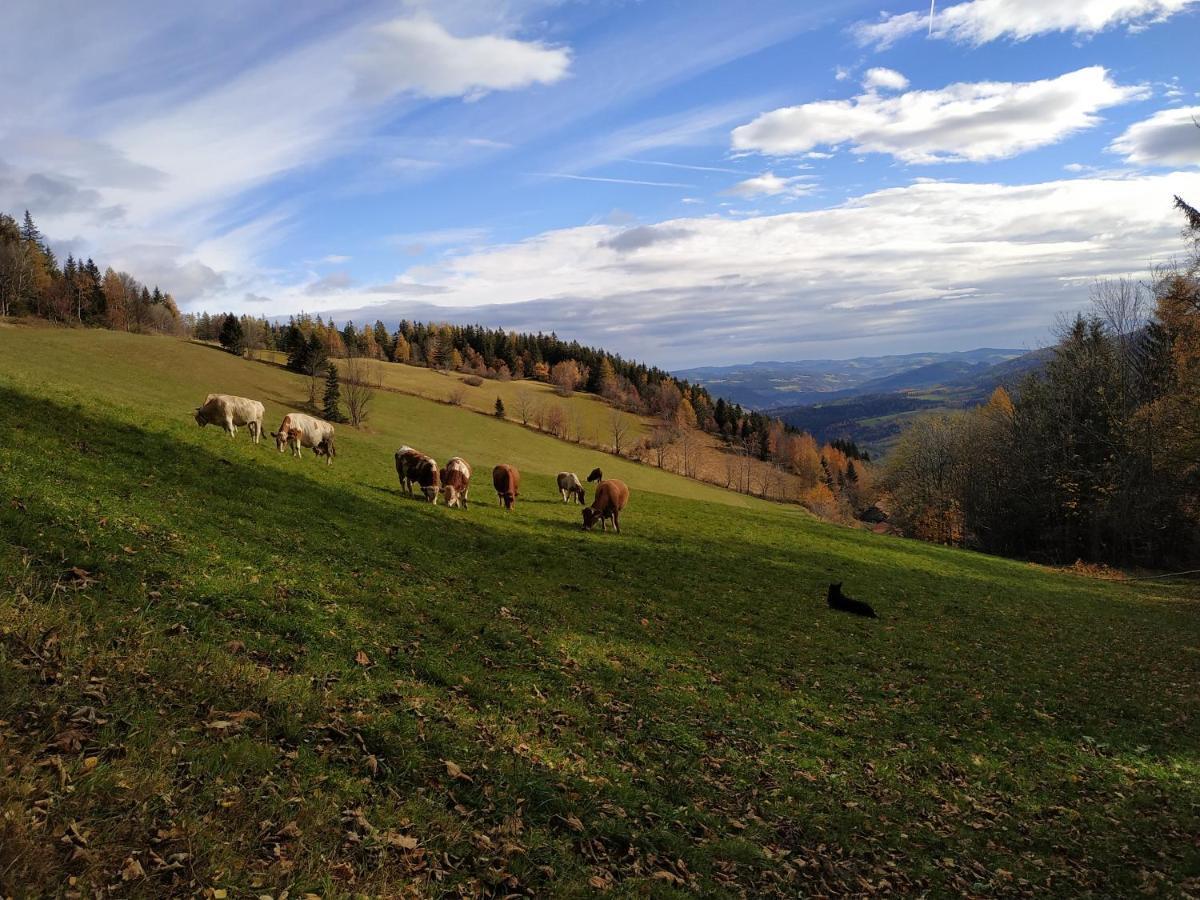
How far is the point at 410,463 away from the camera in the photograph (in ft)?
83.8

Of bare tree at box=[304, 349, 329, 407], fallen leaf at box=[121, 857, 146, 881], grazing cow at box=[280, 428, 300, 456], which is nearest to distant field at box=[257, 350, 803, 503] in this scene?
bare tree at box=[304, 349, 329, 407]

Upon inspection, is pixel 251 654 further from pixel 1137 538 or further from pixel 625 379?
pixel 625 379

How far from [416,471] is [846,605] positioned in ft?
59.7

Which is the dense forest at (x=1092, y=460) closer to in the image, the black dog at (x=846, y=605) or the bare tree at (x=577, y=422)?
the black dog at (x=846, y=605)

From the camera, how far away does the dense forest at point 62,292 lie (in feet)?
315

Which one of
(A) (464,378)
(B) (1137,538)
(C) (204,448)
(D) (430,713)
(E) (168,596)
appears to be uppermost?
(A) (464,378)

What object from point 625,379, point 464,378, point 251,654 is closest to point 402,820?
point 251,654

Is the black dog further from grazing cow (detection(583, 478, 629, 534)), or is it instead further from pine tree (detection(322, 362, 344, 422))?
pine tree (detection(322, 362, 344, 422))

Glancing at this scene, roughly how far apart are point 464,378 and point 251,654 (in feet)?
451

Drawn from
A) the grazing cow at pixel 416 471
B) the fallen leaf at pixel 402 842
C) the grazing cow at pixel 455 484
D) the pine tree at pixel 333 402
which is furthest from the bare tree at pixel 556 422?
the fallen leaf at pixel 402 842

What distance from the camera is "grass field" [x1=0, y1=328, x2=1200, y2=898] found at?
5402 millimetres

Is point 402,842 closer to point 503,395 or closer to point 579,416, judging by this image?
point 579,416

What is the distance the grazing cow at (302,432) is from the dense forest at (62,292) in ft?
326

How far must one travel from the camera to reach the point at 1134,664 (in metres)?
18.9
